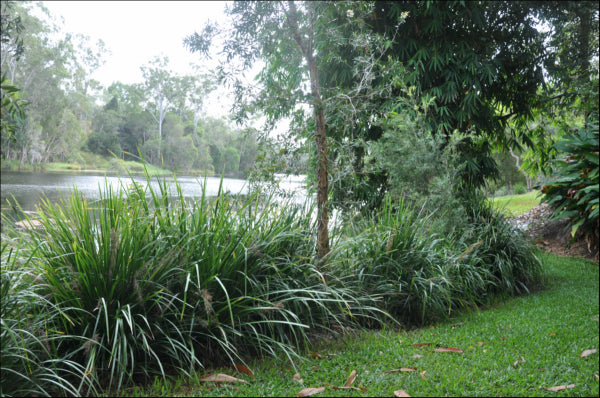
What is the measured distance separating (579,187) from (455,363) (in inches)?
155

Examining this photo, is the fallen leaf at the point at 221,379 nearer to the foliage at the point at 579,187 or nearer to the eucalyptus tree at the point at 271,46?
the eucalyptus tree at the point at 271,46

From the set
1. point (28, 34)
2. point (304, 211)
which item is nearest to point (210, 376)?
point (304, 211)

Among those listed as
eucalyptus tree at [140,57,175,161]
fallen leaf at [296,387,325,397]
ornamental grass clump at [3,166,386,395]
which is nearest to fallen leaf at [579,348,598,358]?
ornamental grass clump at [3,166,386,395]

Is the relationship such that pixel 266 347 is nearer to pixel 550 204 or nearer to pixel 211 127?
pixel 550 204

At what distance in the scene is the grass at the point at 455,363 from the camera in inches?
88.7

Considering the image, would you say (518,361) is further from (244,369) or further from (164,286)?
(164,286)

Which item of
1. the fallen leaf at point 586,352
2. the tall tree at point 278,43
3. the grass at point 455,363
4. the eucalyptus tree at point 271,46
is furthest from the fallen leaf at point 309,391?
the fallen leaf at point 586,352

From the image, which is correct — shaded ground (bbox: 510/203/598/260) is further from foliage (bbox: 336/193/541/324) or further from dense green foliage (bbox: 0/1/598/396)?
foliage (bbox: 336/193/541/324)

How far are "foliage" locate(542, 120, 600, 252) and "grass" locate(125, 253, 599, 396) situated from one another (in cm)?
195

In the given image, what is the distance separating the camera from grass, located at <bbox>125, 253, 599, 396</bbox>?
2252 mm

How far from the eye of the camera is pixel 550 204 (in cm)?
584

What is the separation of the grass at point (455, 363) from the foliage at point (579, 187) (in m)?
1.95

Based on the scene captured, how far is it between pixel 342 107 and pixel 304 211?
1080 mm

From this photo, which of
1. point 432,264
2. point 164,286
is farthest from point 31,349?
point 432,264
